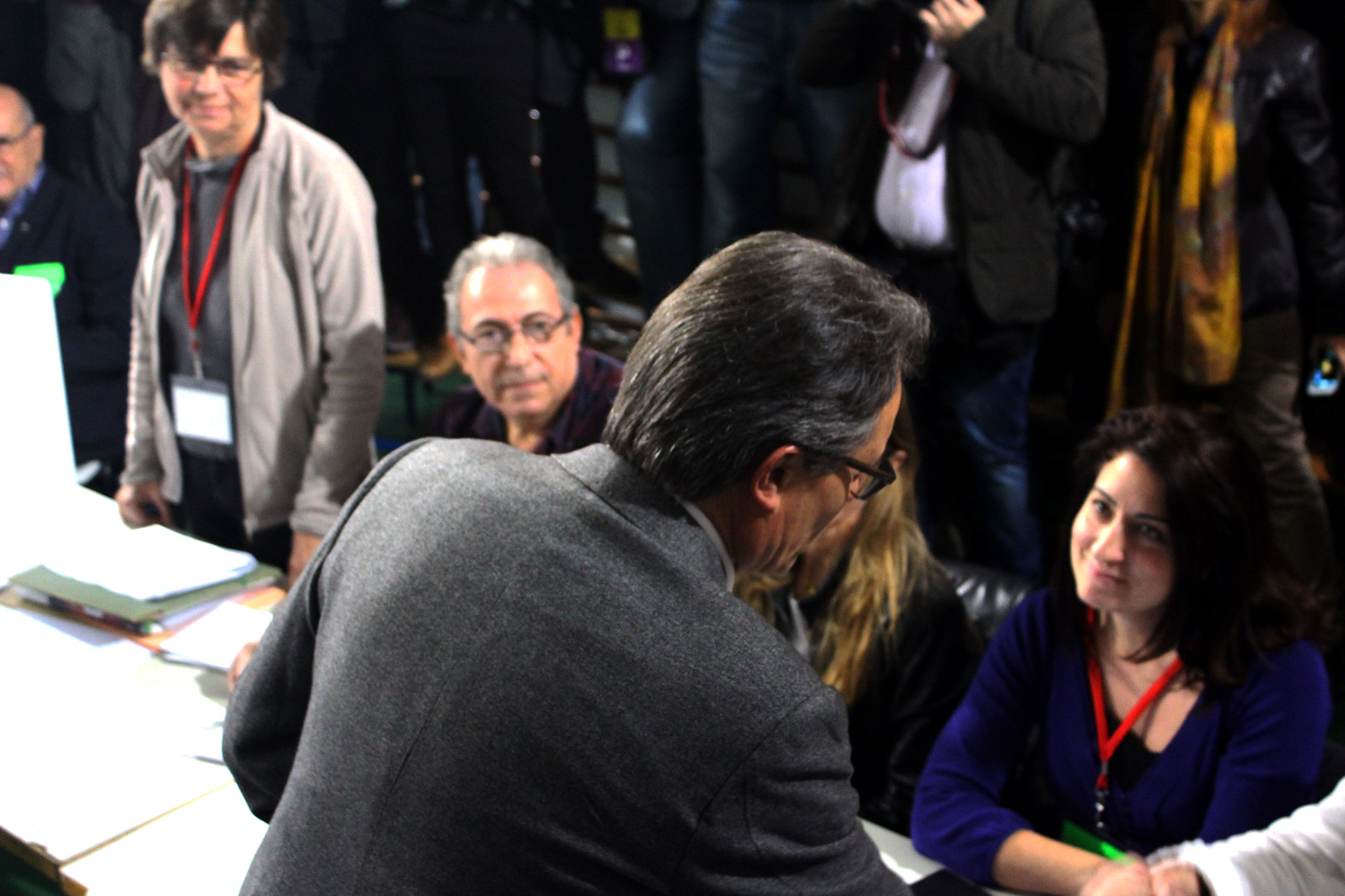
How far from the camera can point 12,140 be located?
9.57 feet

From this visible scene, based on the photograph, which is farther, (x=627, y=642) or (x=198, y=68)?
(x=198, y=68)

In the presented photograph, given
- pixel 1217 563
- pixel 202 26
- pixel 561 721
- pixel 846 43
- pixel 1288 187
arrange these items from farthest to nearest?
pixel 846 43 < pixel 1288 187 < pixel 202 26 < pixel 1217 563 < pixel 561 721

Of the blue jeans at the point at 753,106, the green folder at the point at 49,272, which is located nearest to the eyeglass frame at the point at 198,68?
the green folder at the point at 49,272

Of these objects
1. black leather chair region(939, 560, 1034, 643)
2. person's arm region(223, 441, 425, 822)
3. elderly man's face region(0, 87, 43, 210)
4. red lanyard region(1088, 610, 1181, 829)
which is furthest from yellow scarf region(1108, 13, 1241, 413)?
elderly man's face region(0, 87, 43, 210)

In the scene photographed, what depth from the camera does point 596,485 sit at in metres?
1.03

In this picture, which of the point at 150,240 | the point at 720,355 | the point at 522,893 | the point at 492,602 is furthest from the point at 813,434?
the point at 150,240

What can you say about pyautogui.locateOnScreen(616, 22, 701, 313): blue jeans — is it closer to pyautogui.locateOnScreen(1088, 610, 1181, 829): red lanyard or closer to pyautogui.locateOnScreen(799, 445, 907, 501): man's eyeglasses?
pyautogui.locateOnScreen(1088, 610, 1181, 829): red lanyard

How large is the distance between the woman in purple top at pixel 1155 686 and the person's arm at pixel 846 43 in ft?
4.72

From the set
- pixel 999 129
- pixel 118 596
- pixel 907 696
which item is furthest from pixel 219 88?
pixel 907 696

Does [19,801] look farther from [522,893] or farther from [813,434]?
[813,434]

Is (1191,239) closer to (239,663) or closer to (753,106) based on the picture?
(753,106)

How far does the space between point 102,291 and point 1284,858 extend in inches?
111

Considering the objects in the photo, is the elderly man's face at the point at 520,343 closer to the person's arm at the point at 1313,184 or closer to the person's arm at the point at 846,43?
the person's arm at the point at 846,43

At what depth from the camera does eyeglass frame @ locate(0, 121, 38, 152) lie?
9.46 ft
